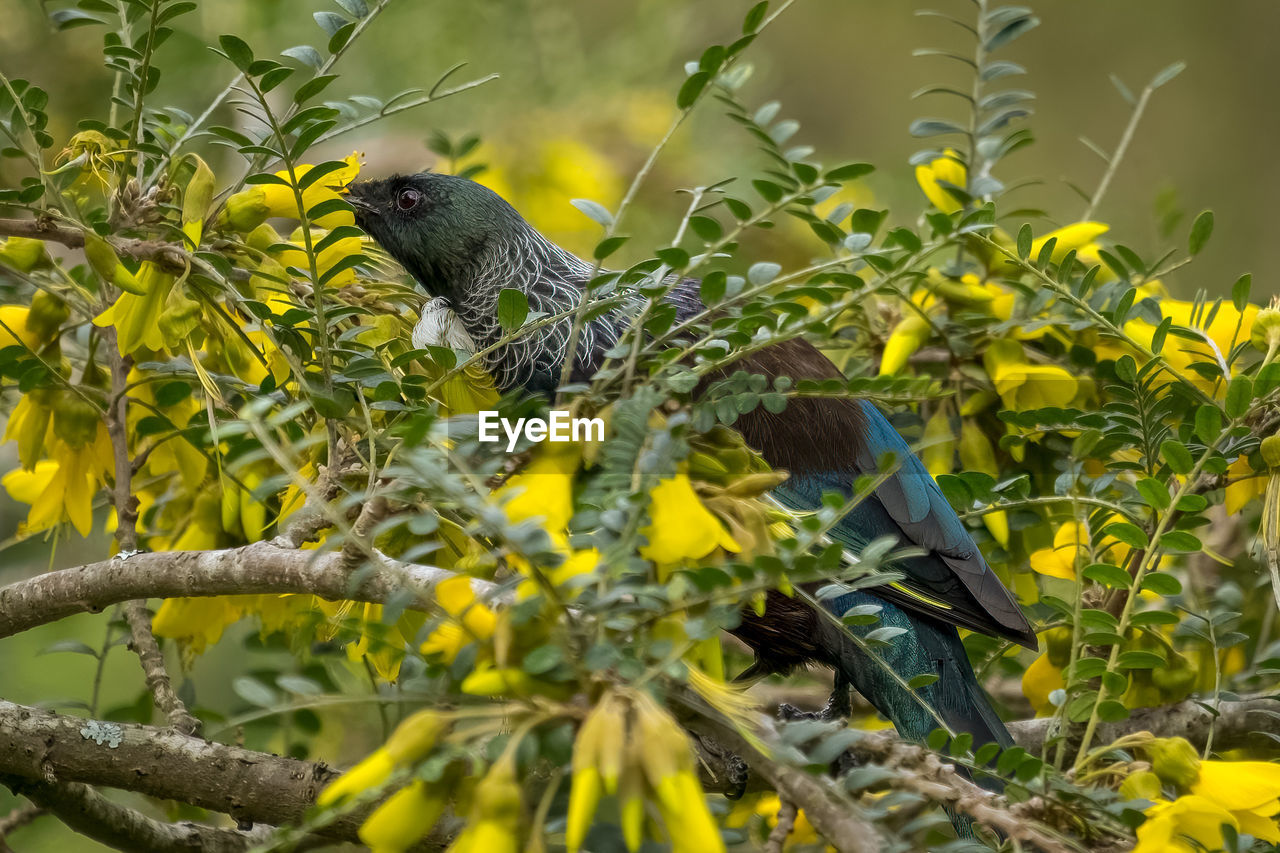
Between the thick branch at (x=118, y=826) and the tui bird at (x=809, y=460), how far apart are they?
0.65 metres

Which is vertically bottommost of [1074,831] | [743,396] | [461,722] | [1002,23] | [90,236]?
[1074,831]

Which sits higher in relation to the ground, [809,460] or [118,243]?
[118,243]

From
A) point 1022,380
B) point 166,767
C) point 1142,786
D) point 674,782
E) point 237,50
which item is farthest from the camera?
point 1022,380

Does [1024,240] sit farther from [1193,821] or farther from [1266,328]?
[1193,821]

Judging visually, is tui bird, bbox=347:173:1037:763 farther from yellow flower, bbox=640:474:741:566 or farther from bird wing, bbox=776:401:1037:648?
yellow flower, bbox=640:474:741:566

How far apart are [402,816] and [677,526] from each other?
254 millimetres

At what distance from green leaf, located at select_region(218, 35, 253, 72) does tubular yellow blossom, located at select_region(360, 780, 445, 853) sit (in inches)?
24.8

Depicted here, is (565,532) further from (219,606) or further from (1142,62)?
(1142,62)

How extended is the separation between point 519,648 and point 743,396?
304 mm

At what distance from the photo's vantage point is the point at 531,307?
5.69ft

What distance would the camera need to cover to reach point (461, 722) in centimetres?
80

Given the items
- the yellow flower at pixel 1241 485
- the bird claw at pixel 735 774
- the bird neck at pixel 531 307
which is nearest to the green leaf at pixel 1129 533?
the yellow flower at pixel 1241 485

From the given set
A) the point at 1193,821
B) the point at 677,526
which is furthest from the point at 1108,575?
the point at 677,526

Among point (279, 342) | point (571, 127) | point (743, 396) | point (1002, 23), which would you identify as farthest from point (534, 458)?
point (571, 127)
